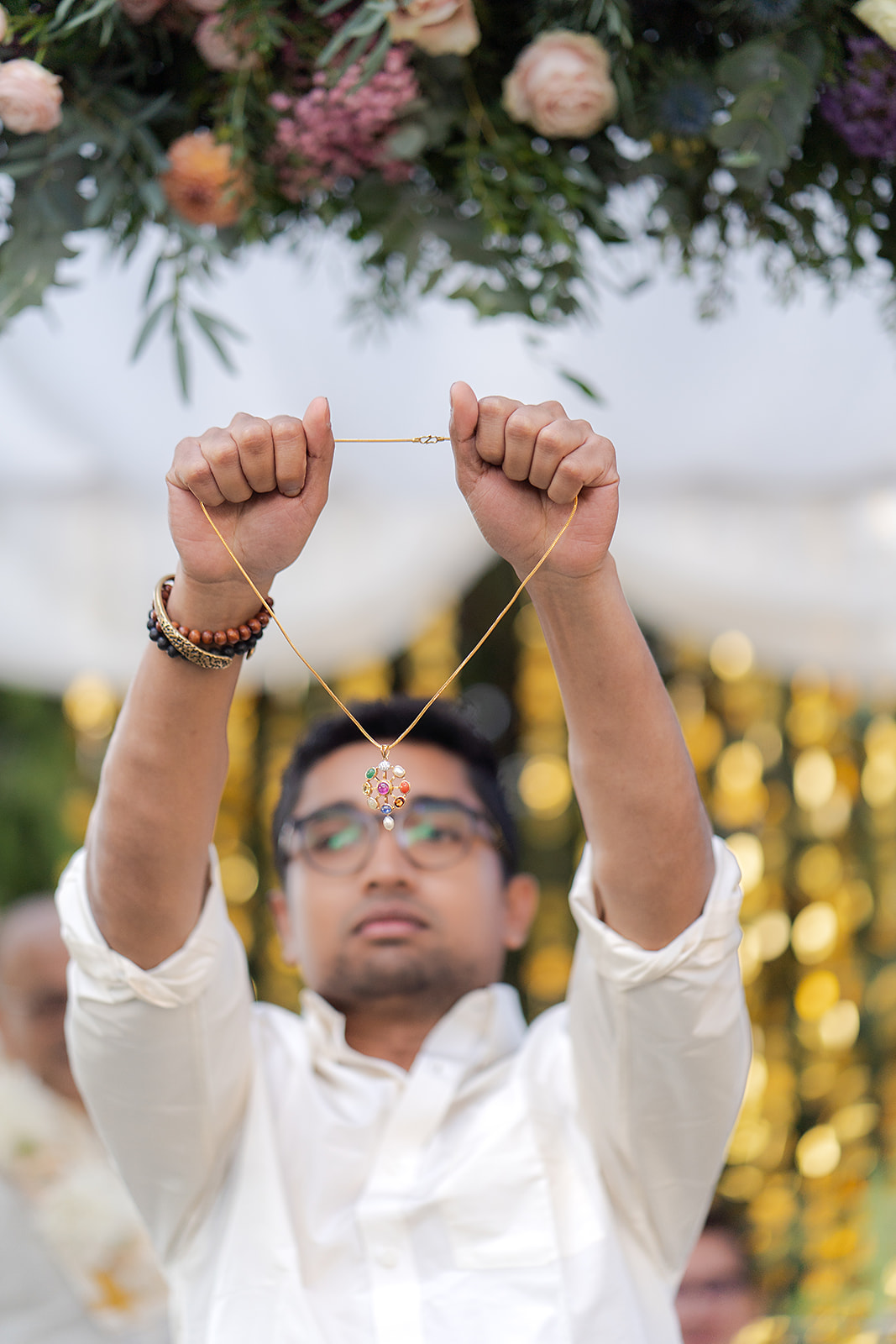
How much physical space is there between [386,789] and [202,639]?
241mm

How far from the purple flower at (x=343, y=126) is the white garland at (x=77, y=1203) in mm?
2255

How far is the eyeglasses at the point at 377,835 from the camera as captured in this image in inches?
69.4

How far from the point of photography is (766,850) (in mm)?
3592

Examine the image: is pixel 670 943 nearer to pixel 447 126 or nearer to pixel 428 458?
pixel 447 126

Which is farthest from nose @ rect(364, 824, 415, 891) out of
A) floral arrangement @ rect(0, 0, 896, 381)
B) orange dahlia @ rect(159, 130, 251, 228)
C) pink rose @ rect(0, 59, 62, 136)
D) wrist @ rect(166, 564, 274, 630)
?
pink rose @ rect(0, 59, 62, 136)

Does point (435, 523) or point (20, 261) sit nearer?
point (20, 261)

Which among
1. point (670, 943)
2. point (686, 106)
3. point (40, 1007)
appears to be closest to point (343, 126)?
point (686, 106)

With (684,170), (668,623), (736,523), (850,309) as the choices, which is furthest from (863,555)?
(684,170)

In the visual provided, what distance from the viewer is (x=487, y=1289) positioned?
1504 mm

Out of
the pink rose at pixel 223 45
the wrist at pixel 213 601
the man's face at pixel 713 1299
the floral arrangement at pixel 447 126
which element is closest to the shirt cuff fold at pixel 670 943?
the wrist at pixel 213 601

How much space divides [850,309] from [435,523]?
1.13m

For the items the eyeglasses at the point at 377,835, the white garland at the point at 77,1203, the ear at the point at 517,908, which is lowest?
the white garland at the point at 77,1203

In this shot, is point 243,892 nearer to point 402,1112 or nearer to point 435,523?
point 435,523

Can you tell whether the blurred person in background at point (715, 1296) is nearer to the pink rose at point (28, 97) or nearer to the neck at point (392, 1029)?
the neck at point (392, 1029)
